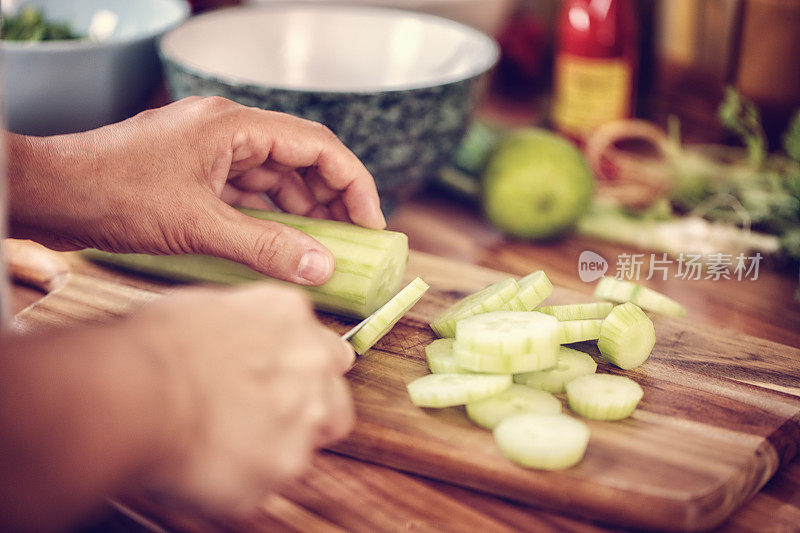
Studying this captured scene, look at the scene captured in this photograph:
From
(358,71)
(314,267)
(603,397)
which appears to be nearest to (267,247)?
(314,267)

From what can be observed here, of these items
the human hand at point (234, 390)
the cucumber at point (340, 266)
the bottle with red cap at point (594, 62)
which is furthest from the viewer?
the bottle with red cap at point (594, 62)

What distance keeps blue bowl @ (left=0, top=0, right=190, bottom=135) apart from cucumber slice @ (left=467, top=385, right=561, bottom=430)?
3.55 ft

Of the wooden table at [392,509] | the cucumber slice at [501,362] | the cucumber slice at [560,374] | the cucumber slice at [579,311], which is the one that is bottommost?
the wooden table at [392,509]

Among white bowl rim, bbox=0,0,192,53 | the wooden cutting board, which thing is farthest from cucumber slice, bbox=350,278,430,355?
white bowl rim, bbox=0,0,192,53

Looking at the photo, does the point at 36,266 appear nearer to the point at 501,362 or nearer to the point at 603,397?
the point at 501,362

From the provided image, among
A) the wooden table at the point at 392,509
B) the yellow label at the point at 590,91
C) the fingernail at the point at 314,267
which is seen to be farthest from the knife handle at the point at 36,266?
the yellow label at the point at 590,91

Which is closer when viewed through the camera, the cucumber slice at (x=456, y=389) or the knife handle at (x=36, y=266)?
the cucumber slice at (x=456, y=389)

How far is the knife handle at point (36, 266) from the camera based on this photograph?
4.62 feet

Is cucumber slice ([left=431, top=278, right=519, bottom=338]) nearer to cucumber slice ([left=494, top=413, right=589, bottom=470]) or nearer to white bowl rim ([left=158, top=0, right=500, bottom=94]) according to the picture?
cucumber slice ([left=494, top=413, right=589, bottom=470])

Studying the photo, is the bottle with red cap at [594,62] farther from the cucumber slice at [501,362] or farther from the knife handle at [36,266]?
the knife handle at [36,266]

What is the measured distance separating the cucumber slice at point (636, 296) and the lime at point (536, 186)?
1.20 feet

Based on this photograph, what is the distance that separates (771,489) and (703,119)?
1.33 m
